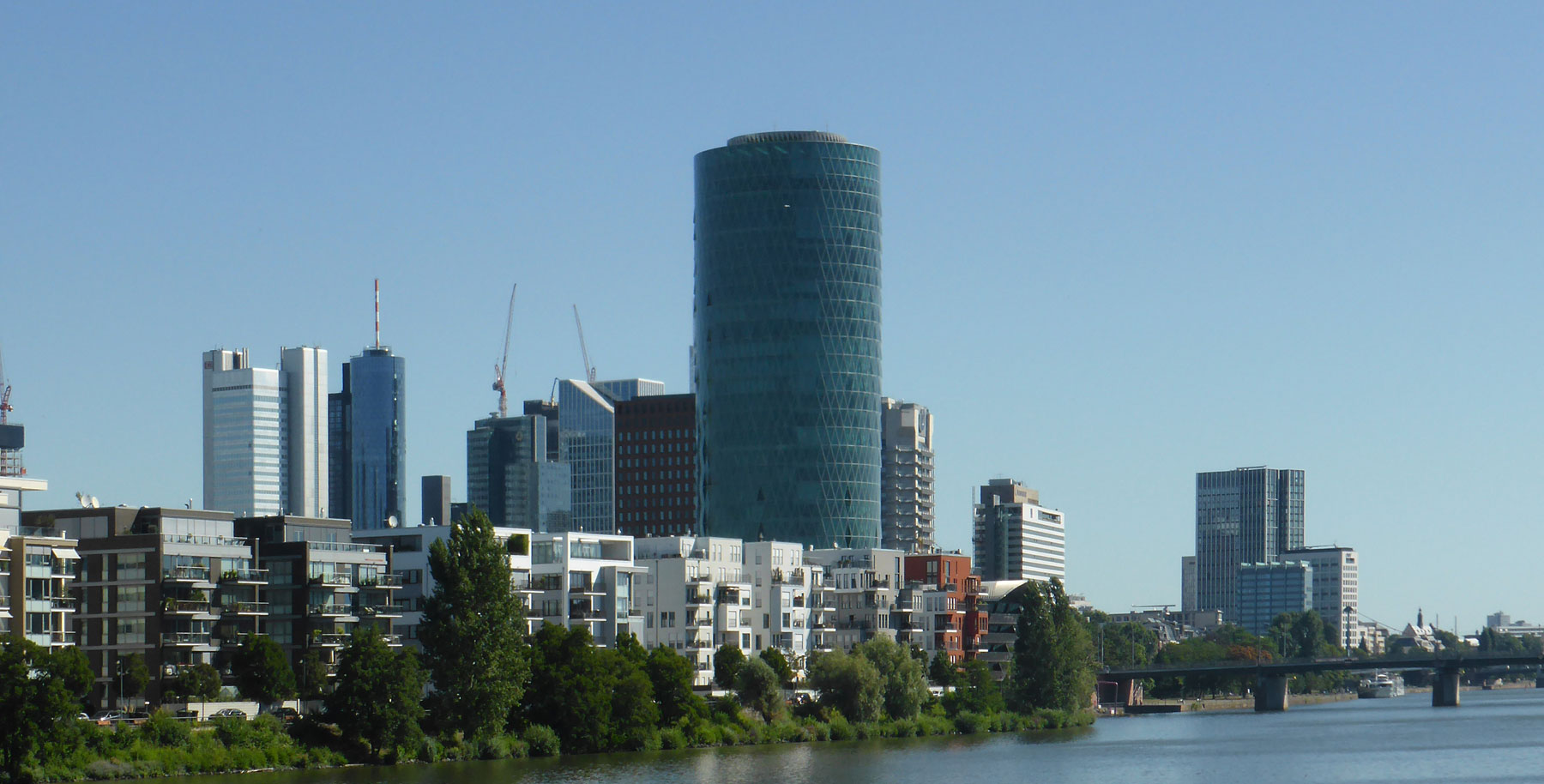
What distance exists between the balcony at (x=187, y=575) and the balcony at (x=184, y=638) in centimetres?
354

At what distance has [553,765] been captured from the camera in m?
134

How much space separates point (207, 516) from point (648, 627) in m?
53.6

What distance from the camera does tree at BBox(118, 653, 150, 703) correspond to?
13900 cm

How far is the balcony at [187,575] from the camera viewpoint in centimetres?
14350

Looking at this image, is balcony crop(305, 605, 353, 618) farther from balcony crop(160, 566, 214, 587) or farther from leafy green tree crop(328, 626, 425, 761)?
leafy green tree crop(328, 626, 425, 761)

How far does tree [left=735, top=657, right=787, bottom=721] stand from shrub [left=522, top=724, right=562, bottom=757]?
30.6m

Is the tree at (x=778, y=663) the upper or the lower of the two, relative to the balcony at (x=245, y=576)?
lower

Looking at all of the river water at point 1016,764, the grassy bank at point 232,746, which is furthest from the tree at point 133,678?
the river water at point 1016,764

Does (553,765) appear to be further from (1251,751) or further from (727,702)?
(1251,751)

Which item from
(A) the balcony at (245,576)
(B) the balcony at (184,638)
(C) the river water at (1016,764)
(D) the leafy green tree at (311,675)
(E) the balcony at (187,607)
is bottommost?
(C) the river water at (1016,764)

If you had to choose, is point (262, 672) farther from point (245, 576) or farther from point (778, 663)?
point (778, 663)

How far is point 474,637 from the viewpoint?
140 meters

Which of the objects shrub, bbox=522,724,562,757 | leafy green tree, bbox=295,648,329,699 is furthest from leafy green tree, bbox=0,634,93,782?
shrub, bbox=522,724,562,757

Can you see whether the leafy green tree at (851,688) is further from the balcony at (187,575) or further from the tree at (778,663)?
the balcony at (187,575)
